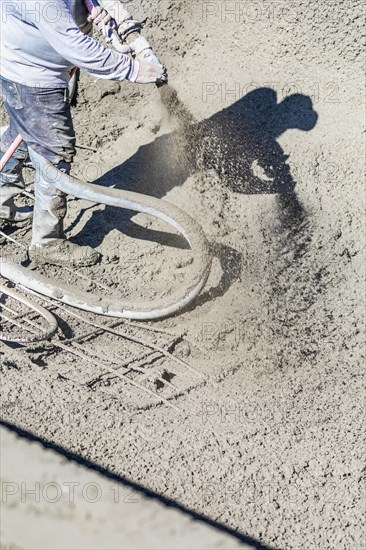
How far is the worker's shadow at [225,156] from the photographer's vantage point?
15.4 feet

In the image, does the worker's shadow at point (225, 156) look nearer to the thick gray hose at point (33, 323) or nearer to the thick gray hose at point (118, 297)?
the thick gray hose at point (118, 297)

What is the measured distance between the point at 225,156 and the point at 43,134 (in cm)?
145

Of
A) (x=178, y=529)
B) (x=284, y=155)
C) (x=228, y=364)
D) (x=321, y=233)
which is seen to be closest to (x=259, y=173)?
(x=284, y=155)

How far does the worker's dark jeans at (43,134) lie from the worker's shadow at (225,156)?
469 millimetres

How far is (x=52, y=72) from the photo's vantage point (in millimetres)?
3686

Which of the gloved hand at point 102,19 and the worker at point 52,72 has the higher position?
the gloved hand at point 102,19

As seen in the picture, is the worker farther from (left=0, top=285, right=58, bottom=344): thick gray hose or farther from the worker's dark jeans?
(left=0, top=285, right=58, bottom=344): thick gray hose

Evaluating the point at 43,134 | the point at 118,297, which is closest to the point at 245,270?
the point at 118,297

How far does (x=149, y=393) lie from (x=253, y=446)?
1.90ft

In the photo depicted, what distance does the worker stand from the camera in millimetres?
3402

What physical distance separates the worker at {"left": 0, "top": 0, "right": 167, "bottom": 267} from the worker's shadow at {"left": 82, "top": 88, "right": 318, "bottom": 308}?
450 millimetres

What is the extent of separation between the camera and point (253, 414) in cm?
351

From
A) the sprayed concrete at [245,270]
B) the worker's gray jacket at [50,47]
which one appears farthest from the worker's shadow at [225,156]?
the worker's gray jacket at [50,47]

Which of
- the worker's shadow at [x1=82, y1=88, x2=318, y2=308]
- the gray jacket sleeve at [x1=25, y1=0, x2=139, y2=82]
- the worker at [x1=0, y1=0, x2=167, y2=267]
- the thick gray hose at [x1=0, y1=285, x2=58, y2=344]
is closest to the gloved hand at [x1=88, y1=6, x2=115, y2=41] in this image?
the worker at [x1=0, y1=0, x2=167, y2=267]
